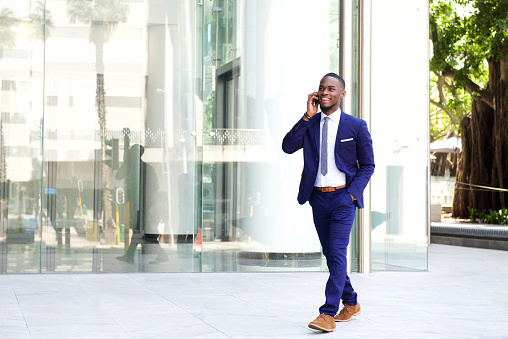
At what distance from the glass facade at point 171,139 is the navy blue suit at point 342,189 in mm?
3341

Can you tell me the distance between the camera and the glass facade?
8.54 meters

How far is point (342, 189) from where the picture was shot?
529 centimetres

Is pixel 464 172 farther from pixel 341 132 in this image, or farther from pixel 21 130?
pixel 341 132

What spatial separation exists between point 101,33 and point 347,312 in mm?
4849

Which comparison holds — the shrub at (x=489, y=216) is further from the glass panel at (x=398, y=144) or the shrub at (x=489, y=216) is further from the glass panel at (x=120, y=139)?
the glass panel at (x=120, y=139)

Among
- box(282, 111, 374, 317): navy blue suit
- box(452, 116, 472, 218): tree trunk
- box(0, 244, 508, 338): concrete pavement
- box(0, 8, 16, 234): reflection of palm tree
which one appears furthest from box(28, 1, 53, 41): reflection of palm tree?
box(452, 116, 472, 218): tree trunk

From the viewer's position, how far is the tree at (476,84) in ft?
66.5

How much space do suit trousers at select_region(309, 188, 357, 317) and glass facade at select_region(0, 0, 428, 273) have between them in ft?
11.6

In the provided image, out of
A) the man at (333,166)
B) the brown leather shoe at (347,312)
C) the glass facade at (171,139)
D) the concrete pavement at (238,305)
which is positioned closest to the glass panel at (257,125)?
the glass facade at (171,139)

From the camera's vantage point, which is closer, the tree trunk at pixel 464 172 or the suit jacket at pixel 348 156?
the suit jacket at pixel 348 156

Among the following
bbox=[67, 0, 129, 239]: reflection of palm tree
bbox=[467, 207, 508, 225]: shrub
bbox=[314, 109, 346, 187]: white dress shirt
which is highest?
bbox=[67, 0, 129, 239]: reflection of palm tree

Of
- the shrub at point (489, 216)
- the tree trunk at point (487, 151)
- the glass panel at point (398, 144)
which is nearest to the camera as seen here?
the glass panel at point (398, 144)

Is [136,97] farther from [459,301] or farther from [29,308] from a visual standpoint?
[459,301]

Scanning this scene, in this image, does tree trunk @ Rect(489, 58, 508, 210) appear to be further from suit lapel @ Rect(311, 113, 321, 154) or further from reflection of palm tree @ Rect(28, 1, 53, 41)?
suit lapel @ Rect(311, 113, 321, 154)
